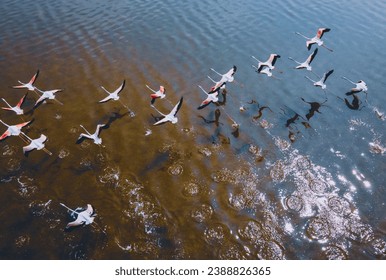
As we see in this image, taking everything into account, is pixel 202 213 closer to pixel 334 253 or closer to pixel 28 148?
pixel 334 253

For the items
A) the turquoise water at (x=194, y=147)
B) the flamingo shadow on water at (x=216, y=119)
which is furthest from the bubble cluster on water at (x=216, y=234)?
the flamingo shadow on water at (x=216, y=119)

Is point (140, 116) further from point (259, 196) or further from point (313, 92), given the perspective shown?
point (313, 92)

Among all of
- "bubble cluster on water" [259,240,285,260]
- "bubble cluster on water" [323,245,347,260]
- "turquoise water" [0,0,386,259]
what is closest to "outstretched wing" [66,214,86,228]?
"turquoise water" [0,0,386,259]

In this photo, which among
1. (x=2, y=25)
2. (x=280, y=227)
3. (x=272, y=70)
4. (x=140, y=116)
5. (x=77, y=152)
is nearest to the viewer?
(x=280, y=227)

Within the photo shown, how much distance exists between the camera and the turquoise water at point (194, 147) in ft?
43.1

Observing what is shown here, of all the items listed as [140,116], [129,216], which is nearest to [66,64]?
[140,116]

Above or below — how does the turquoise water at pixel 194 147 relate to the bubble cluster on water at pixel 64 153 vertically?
above

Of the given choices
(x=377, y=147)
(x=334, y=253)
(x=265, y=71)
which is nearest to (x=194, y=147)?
(x=265, y=71)

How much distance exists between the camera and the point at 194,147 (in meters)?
17.3

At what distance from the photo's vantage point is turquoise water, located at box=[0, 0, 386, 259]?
13125 mm

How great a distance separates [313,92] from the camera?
21.2 metres

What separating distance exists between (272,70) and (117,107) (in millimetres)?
11805

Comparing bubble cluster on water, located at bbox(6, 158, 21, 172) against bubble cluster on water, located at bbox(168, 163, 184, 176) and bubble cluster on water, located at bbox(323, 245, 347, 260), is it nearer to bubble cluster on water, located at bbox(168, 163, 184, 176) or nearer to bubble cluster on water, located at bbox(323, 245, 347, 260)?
bubble cluster on water, located at bbox(168, 163, 184, 176)

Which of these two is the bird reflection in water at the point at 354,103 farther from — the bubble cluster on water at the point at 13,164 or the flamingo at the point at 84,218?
the bubble cluster on water at the point at 13,164
